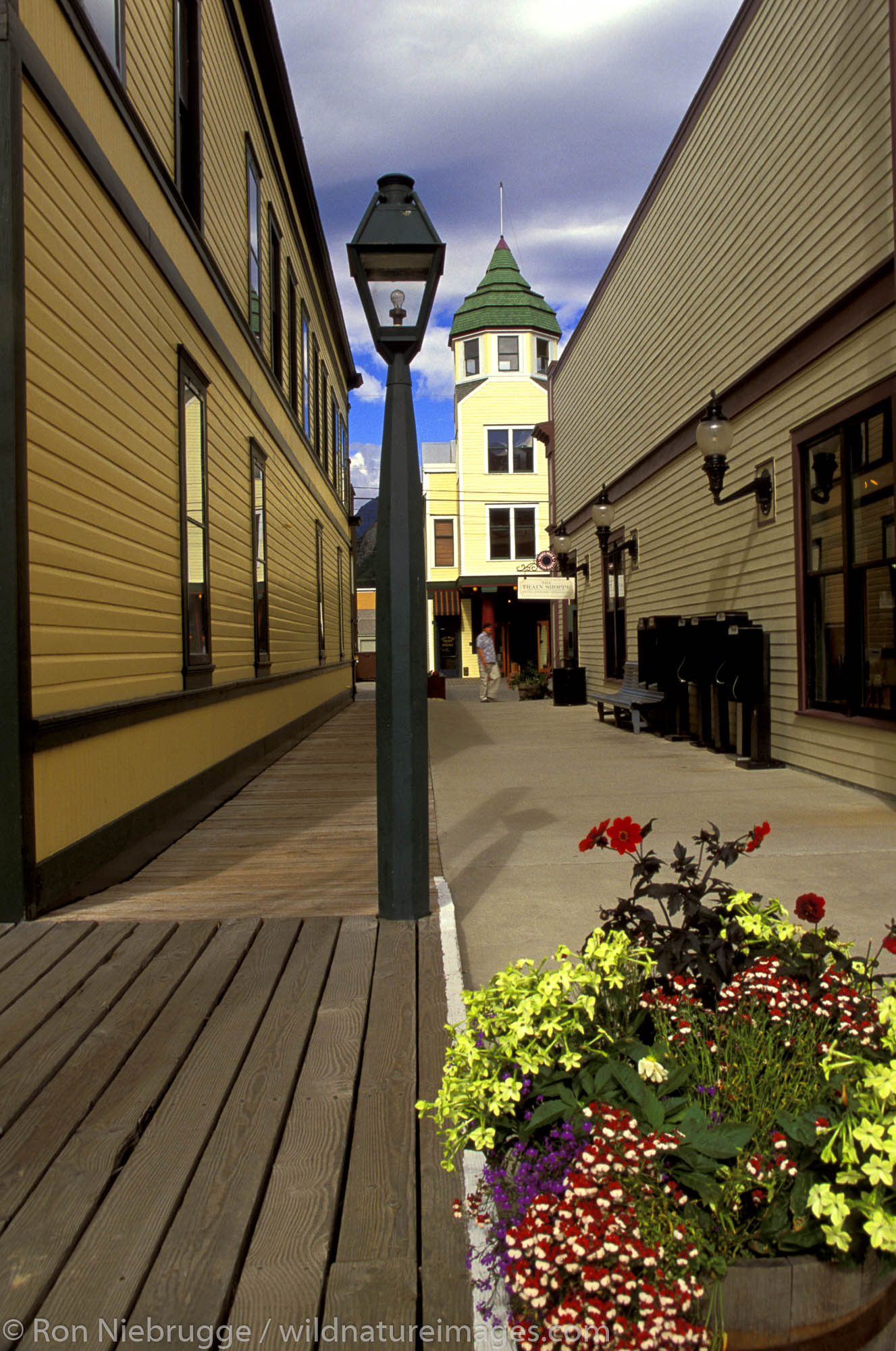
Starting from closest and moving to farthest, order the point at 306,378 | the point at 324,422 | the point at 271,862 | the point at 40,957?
1. the point at 40,957
2. the point at 271,862
3. the point at 306,378
4. the point at 324,422

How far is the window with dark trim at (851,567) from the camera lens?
7191 mm

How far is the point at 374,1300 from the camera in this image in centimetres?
190

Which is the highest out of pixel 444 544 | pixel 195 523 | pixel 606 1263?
pixel 444 544

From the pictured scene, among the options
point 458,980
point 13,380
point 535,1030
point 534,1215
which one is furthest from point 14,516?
point 534,1215

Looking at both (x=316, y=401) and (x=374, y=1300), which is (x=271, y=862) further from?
(x=316, y=401)

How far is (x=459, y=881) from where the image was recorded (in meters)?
5.32

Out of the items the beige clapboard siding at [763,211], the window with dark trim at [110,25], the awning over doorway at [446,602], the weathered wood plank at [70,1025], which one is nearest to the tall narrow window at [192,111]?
the window with dark trim at [110,25]

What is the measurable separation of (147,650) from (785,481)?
5.85m

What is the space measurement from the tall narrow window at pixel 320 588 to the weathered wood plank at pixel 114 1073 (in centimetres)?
1415

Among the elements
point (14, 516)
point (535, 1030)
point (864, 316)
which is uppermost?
point (864, 316)

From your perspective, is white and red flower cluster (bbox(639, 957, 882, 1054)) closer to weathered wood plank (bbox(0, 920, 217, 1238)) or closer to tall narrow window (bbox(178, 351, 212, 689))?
weathered wood plank (bbox(0, 920, 217, 1238))

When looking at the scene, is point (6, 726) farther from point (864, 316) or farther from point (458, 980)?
point (864, 316)

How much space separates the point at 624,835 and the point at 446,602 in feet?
102

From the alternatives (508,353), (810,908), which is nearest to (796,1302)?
(810,908)
